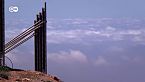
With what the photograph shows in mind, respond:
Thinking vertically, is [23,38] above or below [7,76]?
above

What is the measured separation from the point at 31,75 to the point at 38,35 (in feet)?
35.6

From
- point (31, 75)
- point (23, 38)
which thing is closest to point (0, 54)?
point (23, 38)

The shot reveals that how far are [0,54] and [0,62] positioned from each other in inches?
29.6

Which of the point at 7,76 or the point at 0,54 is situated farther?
the point at 0,54

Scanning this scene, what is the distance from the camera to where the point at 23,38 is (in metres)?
34.3

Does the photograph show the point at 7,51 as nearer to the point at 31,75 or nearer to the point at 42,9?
the point at 42,9

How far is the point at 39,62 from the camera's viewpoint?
35094 millimetres

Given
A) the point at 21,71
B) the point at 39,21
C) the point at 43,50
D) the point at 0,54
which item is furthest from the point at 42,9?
the point at 21,71

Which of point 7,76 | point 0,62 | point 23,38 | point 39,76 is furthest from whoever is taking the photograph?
point 23,38

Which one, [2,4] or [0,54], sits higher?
[2,4]

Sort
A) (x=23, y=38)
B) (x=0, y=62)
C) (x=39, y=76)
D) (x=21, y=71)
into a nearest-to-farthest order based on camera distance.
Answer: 1. (x=39, y=76)
2. (x=21, y=71)
3. (x=0, y=62)
4. (x=23, y=38)

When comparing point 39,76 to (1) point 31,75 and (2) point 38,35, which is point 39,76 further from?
(2) point 38,35

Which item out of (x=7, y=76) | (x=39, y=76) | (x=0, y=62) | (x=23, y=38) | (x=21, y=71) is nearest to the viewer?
(x=7, y=76)

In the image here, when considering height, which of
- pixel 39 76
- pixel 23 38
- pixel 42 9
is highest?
pixel 42 9
